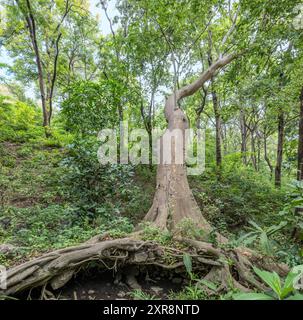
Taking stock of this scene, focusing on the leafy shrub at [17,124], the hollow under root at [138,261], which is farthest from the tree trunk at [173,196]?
the leafy shrub at [17,124]

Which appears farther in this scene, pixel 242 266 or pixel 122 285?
pixel 122 285

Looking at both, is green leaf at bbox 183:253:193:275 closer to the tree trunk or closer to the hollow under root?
the hollow under root

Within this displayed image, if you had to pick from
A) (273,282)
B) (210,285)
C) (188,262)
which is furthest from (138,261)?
(273,282)

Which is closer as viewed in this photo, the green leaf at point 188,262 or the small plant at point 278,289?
the small plant at point 278,289

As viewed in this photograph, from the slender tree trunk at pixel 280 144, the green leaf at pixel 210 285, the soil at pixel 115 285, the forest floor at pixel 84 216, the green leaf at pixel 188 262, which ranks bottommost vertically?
the soil at pixel 115 285

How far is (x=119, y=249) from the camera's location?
253 centimetres

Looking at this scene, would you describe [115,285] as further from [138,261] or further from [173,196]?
[173,196]

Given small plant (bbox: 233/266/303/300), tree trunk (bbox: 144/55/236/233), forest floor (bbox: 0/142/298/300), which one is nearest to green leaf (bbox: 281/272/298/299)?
small plant (bbox: 233/266/303/300)

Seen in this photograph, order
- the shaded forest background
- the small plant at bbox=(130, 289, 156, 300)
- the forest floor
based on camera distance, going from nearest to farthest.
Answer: the small plant at bbox=(130, 289, 156, 300), the forest floor, the shaded forest background

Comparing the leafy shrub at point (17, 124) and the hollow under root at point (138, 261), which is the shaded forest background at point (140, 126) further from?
the hollow under root at point (138, 261)

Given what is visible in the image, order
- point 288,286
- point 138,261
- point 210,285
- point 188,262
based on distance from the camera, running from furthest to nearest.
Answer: point 138,261
point 188,262
point 210,285
point 288,286
